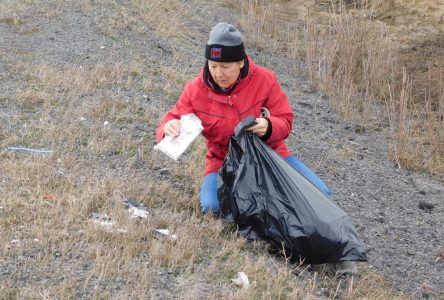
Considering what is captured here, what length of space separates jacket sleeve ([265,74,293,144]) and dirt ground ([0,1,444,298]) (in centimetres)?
105

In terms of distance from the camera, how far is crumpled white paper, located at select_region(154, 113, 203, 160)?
149 inches

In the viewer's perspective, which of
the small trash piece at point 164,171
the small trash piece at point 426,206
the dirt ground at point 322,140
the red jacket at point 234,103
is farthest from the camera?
the small trash piece at point 426,206

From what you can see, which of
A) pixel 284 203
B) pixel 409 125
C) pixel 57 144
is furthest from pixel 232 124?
pixel 409 125

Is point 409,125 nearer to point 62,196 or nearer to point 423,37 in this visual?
point 62,196

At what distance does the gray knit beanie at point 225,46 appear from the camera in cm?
376

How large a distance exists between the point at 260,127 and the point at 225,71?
14.4 inches

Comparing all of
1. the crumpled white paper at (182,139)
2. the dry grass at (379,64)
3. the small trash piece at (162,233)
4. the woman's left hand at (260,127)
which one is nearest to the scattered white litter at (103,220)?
the small trash piece at (162,233)

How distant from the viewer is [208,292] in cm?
321

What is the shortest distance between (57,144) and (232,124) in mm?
1642

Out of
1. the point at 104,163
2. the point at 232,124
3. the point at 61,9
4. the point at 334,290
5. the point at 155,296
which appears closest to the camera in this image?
the point at 155,296

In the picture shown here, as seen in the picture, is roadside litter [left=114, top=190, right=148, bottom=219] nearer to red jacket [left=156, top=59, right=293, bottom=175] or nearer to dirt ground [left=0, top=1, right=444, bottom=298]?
red jacket [left=156, top=59, right=293, bottom=175]

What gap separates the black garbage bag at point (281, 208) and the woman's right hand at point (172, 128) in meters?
0.32

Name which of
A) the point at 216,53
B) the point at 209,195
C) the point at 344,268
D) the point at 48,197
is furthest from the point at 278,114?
the point at 48,197

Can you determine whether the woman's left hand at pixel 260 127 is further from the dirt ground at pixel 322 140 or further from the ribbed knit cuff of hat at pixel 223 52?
the dirt ground at pixel 322 140
